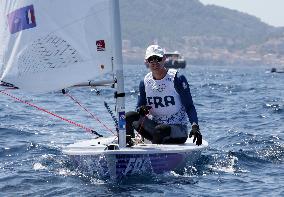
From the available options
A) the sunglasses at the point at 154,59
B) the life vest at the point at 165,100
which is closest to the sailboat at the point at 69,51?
the sunglasses at the point at 154,59

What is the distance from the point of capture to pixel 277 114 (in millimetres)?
23078

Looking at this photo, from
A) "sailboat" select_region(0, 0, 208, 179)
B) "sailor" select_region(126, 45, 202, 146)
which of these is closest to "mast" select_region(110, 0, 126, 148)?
"sailboat" select_region(0, 0, 208, 179)

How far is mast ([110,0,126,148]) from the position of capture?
10.3 m

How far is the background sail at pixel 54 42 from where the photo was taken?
10.2 metres

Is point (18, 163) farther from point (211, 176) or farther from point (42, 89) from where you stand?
point (211, 176)

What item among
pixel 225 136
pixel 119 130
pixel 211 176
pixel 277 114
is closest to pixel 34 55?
pixel 119 130

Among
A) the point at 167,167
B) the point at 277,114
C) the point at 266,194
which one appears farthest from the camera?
the point at 277,114

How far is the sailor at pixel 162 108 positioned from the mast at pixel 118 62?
2.70 ft

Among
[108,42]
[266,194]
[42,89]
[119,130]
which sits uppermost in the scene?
[108,42]

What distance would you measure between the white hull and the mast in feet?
0.93

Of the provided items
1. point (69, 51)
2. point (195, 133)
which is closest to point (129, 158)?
point (195, 133)

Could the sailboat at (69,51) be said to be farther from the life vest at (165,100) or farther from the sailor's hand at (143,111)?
the life vest at (165,100)

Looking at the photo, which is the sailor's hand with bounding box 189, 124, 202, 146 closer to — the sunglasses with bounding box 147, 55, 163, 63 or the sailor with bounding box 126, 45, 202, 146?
the sailor with bounding box 126, 45, 202, 146

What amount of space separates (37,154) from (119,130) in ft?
11.5
